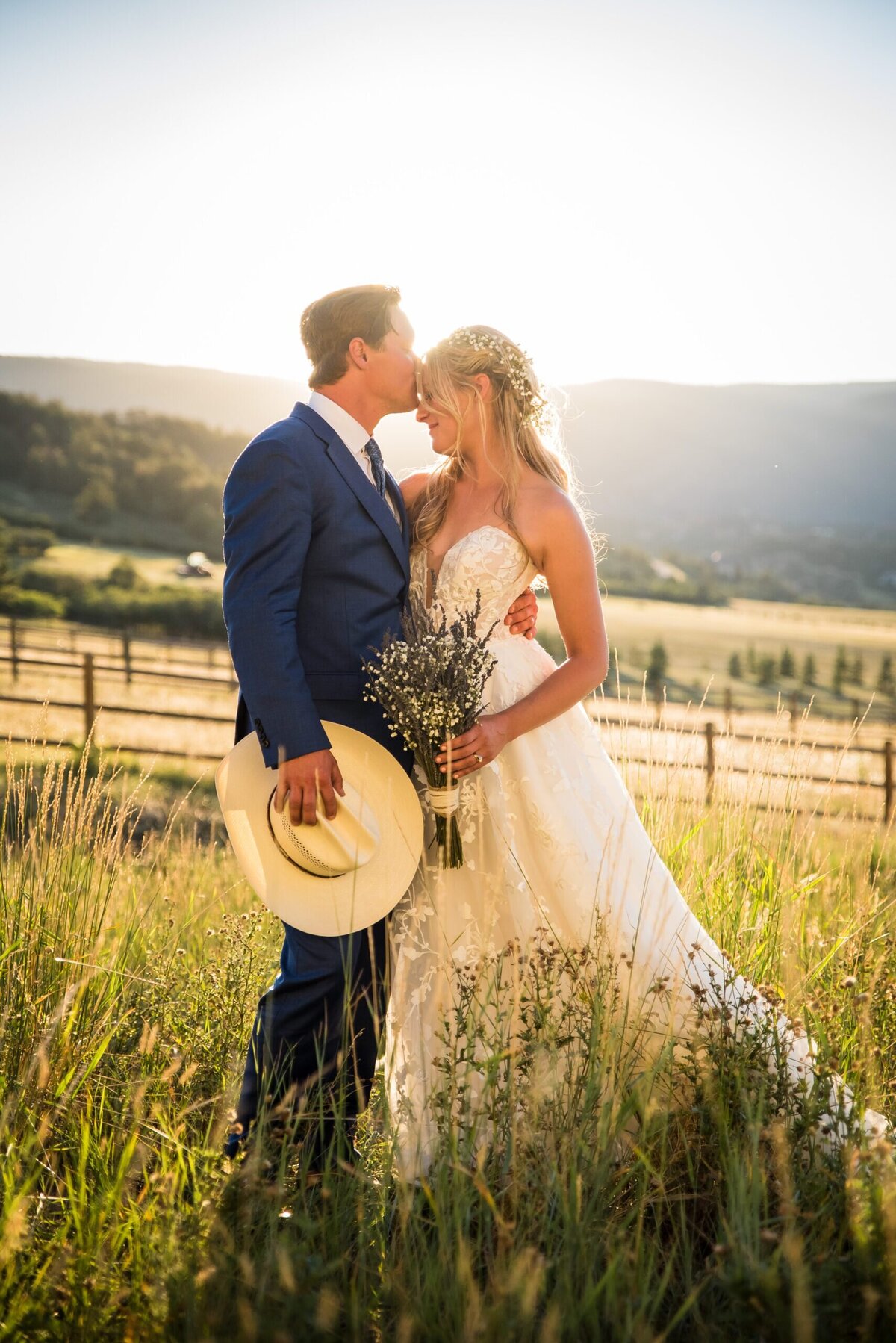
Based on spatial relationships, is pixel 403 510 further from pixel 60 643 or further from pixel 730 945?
pixel 60 643

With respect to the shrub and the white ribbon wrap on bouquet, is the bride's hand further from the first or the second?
the shrub

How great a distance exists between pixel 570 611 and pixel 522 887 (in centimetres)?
88

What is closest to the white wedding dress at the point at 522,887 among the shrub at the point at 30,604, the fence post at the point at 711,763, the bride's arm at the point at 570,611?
the bride's arm at the point at 570,611

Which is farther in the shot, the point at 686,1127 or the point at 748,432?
the point at 748,432

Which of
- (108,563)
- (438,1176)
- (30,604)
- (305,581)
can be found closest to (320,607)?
(305,581)

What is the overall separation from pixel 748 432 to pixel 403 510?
618 ft

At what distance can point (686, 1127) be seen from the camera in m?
2.57

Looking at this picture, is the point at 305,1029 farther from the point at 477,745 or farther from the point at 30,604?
the point at 30,604

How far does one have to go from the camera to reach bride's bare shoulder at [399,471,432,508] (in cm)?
351

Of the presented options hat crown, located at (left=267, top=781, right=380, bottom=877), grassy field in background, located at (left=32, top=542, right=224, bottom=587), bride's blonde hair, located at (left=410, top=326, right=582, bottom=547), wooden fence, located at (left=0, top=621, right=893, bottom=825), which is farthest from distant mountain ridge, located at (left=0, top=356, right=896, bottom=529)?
hat crown, located at (left=267, top=781, right=380, bottom=877)

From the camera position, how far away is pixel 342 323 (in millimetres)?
2986

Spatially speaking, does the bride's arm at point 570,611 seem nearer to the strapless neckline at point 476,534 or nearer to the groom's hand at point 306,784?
the strapless neckline at point 476,534

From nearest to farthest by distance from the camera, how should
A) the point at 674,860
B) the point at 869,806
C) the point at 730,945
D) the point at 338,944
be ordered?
the point at 338,944 → the point at 730,945 → the point at 674,860 → the point at 869,806

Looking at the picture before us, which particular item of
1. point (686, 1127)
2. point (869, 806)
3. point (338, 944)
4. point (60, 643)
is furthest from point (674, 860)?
point (60, 643)
